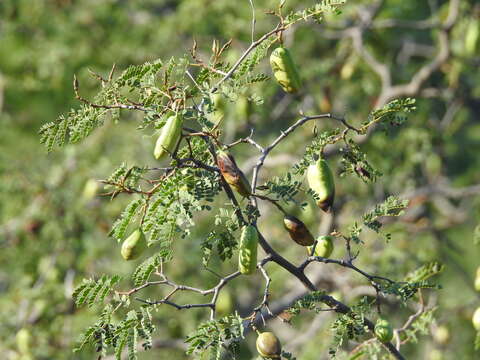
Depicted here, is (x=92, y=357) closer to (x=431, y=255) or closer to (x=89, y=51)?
(x=431, y=255)

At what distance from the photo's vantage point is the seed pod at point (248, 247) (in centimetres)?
126

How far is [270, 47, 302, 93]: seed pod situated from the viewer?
148cm

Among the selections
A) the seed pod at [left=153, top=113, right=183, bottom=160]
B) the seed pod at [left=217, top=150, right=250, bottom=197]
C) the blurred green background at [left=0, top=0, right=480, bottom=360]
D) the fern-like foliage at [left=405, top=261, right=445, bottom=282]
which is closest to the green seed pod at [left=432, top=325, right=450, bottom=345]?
the blurred green background at [left=0, top=0, right=480, bottom=360]

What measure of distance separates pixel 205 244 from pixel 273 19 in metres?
2.92

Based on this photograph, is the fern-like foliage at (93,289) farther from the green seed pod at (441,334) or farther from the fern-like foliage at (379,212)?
the green seed pod at (441,334)

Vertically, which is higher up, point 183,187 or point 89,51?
point 89,51

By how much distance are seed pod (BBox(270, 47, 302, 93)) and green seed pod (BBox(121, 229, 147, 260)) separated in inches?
18.6

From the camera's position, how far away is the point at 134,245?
4.46ft

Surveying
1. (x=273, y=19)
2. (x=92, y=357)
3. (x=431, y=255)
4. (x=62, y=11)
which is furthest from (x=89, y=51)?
(x=431, y=255)

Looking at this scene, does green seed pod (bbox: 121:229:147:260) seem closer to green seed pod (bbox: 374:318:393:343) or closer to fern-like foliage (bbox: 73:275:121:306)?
fern-like foliage (bbox: 73:275:121:306)

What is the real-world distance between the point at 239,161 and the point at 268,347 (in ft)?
9.20

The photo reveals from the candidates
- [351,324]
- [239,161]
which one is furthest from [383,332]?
[239,161]

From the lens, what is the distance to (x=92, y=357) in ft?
11.2

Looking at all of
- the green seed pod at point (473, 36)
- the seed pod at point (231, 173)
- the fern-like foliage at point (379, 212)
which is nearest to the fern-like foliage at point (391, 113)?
the fern-like foliage at point (379, 212)
